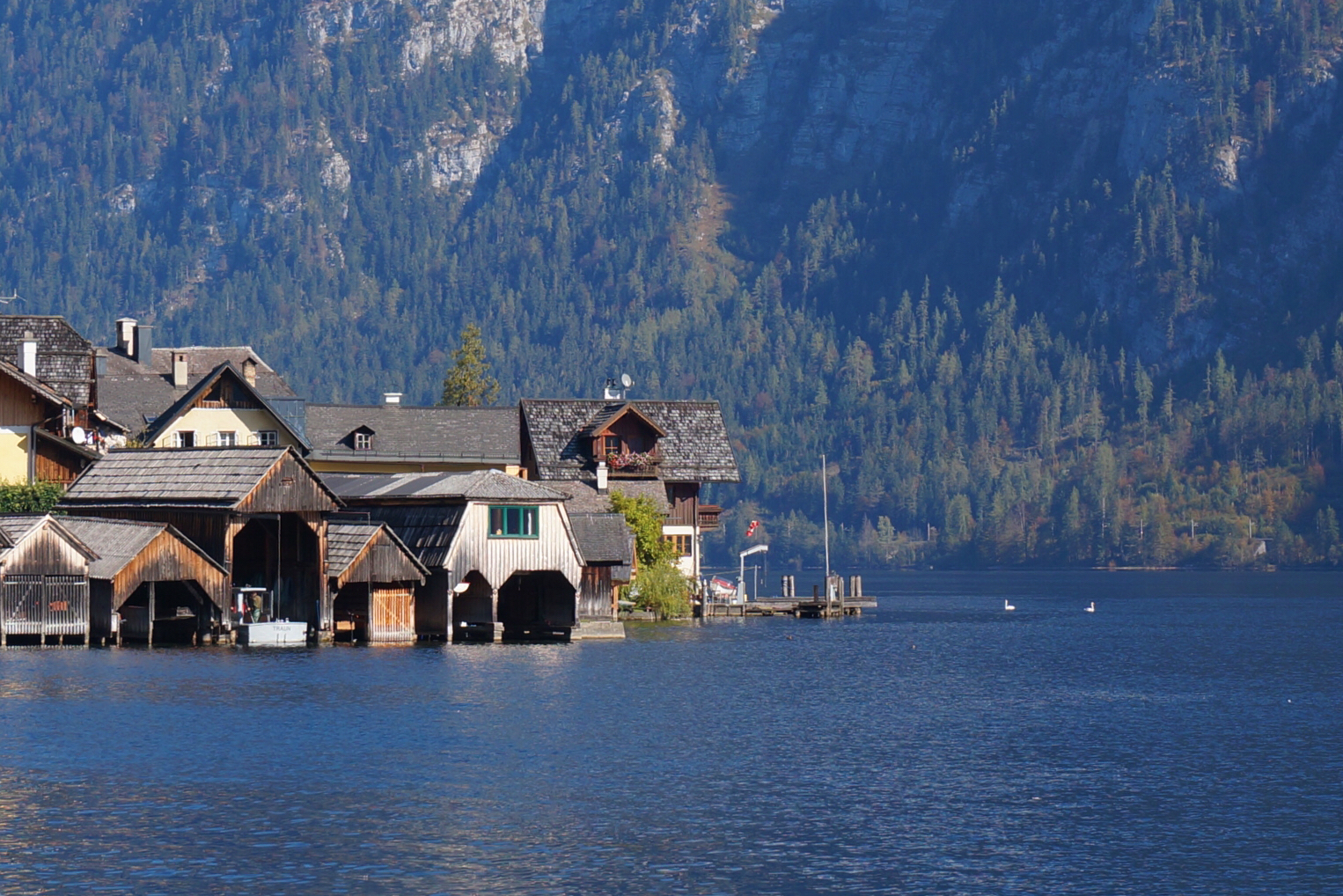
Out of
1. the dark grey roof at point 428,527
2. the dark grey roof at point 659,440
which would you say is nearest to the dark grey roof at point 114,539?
the dark grey roof at point 428,527

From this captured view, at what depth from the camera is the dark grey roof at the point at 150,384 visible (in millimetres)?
133000

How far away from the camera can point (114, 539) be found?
312 ft

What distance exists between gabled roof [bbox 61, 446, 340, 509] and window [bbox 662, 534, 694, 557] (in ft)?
152

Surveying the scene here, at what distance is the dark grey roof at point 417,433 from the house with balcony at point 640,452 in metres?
2.03

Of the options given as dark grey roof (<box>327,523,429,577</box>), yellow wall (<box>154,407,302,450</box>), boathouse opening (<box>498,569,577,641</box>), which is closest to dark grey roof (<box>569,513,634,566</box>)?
boathouse opening (<box>498,569,577,641</box>)

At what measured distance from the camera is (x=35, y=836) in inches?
2044

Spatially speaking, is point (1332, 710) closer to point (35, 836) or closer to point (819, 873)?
point (819, 873)

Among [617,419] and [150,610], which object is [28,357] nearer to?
[150,610]

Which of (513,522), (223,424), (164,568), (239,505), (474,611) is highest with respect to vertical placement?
(223,424)

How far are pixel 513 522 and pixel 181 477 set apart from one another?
1545 centimetres

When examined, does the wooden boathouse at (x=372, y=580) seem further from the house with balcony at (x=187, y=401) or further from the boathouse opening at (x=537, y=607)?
the house with balcony at (x=187, y=401)

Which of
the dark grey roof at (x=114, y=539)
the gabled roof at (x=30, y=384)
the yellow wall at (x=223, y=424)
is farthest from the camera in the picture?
the yellow wall at (x=223, y=424)

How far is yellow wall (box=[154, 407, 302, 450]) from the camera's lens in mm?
125688

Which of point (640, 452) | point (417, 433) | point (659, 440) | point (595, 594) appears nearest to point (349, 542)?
point (595, 594)
